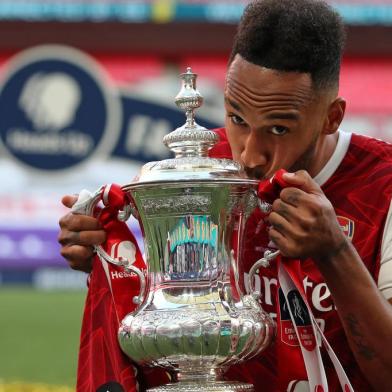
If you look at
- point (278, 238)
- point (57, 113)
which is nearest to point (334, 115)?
point (278, 238)

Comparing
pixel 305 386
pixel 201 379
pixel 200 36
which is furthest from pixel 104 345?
pixel 200 36

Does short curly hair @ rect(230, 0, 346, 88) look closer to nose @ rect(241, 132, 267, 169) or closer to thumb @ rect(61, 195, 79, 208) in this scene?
nose @ rect(241, 132, 267, 169)

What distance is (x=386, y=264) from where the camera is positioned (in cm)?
243

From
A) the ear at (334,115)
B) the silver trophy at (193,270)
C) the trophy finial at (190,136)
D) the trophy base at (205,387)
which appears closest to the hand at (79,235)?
the silver trophy at (193,270)

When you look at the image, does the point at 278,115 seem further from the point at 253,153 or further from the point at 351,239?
the point at 351,239

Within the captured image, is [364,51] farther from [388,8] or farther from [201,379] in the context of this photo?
[201,379]

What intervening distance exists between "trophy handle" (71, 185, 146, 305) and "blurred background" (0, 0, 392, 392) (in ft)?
28.5

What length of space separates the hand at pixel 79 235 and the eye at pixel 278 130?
0.39 m

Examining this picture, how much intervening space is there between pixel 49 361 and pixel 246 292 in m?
6.93

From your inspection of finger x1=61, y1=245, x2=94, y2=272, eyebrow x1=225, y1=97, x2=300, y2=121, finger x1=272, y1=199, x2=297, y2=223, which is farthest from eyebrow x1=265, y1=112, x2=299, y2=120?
finger x1=61, y1=245, x2=94, y2=272

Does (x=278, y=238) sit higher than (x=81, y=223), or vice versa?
(x=81, y=223)

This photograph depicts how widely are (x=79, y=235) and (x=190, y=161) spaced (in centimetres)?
31

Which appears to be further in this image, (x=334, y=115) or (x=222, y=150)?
(x=222, y=150)

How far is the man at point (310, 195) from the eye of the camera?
87.0 inches
